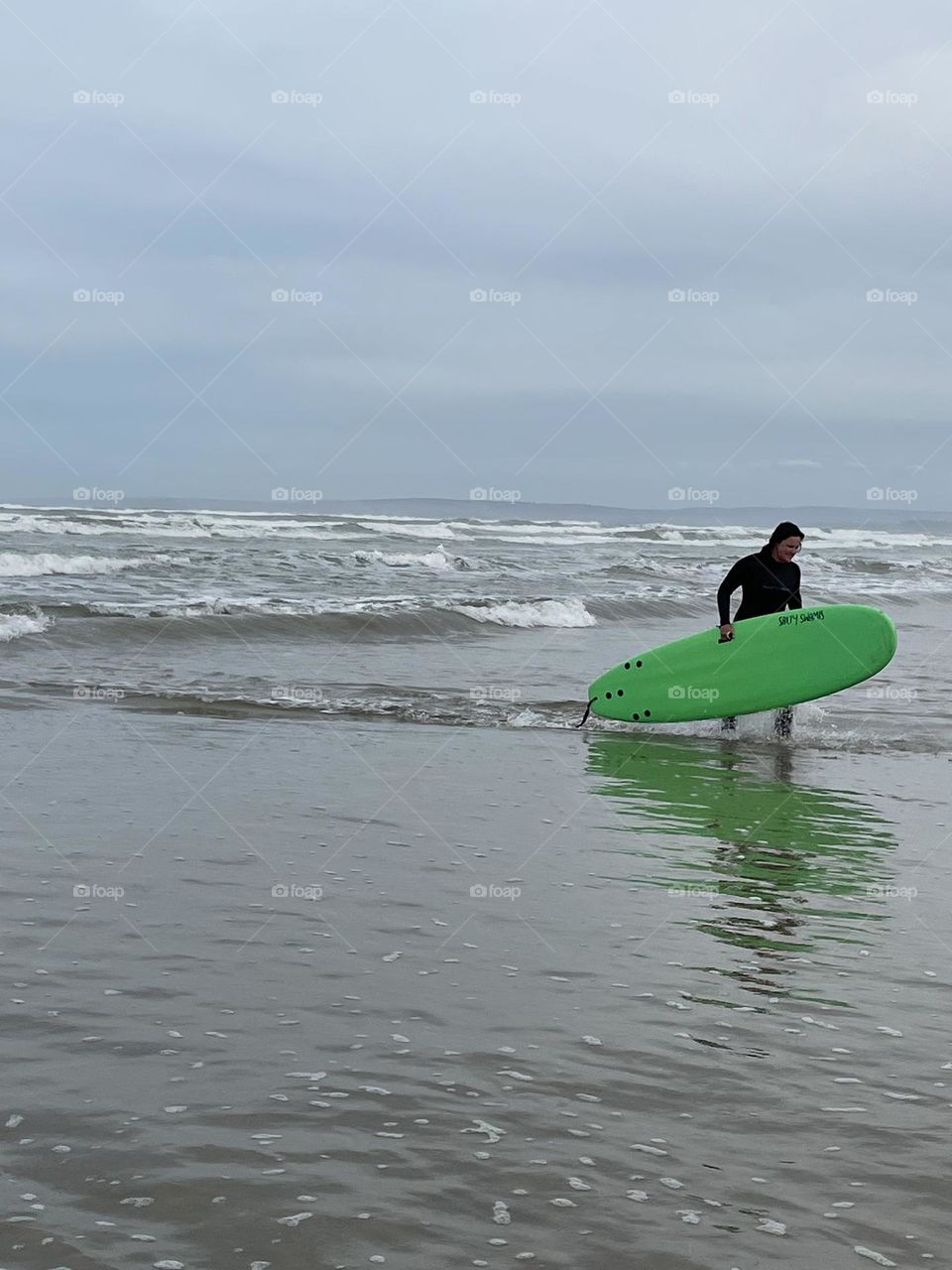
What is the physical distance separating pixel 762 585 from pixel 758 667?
25.8 inches

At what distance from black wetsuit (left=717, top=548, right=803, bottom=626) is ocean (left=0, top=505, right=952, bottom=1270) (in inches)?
37.0

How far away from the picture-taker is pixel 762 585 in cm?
1048

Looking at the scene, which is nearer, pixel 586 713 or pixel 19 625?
pixel 586 713

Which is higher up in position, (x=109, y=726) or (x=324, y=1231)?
(x=109, y=726)

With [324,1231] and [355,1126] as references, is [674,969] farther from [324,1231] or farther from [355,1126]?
[324,1231]

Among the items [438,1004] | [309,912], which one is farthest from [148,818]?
[438,1004]

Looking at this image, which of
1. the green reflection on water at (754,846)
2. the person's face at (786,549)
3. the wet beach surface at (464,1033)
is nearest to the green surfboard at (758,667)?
the person's face at (786,549)

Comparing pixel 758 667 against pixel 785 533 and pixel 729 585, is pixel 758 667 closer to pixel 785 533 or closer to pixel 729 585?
pixel 729 585

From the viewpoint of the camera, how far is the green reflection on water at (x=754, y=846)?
5.04m

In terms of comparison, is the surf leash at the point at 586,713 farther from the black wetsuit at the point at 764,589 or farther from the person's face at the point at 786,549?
the person's face at the point at 786,549

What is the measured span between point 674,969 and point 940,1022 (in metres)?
0.86

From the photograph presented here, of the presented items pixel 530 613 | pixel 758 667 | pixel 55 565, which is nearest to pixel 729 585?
pixel 758 667

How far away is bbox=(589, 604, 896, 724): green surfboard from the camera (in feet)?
34.6

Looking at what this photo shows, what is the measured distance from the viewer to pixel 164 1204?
9.31 feet
